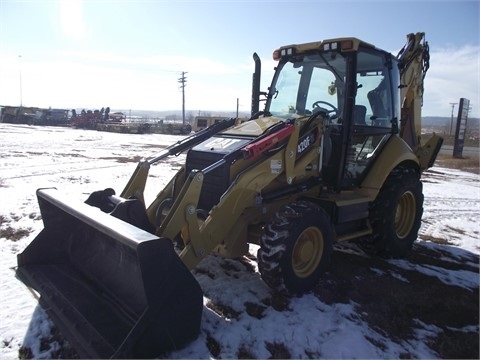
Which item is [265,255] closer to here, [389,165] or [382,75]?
[389,165]

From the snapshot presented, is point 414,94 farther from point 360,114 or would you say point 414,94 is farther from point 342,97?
point 342,97

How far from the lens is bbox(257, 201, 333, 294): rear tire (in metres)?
3.76

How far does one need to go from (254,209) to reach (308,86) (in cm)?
214

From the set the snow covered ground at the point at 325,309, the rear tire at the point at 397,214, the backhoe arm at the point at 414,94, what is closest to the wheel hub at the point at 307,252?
the snow covered ground at the point at 325,309

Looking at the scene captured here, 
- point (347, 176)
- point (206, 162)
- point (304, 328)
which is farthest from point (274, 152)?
point (304, 328)

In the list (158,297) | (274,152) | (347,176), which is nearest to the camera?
(158,297)

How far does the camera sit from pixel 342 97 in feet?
16.0

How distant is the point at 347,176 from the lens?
16.6ft

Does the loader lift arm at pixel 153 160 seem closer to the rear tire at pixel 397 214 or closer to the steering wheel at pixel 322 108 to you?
the steering wheel at pixel 322 108

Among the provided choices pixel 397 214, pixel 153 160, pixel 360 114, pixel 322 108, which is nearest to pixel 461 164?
pixel 397 214

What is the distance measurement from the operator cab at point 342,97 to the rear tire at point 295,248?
985 millimetres

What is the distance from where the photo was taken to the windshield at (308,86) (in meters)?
4.97

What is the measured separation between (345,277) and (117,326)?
279cm

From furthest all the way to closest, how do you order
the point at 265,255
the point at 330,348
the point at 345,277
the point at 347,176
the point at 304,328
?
1. the point at 347,176
2. the point at 345,277
3. the point at 265,255
4. the point at 304,328
5. the point at 330,348
